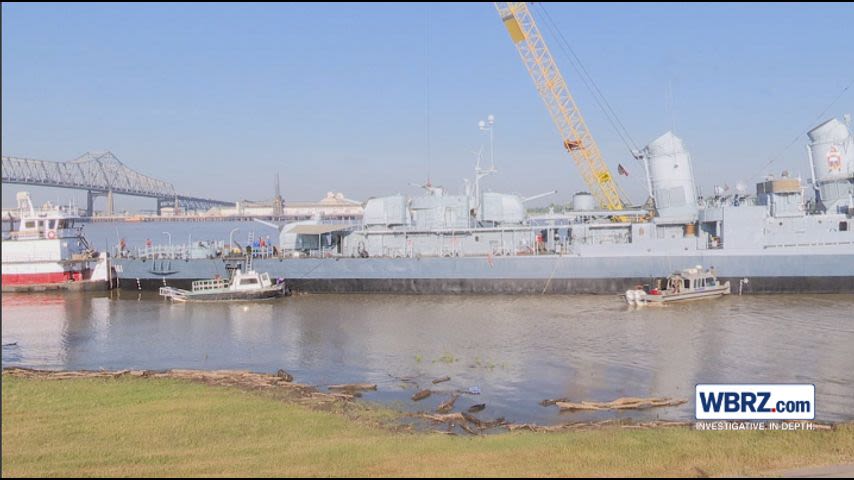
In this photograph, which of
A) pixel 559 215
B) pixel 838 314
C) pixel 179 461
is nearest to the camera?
pixel 179 461

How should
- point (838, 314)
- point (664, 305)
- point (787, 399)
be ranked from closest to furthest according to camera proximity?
point (787, 399), point (838, 314), point (664, 305)

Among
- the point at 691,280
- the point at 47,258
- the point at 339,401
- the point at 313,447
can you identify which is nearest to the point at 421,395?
the point at 339,401

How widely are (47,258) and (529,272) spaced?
34465 mm

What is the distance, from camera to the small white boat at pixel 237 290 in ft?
130

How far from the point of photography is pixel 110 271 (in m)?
47.0

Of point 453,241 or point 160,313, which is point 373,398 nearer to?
point 160,313

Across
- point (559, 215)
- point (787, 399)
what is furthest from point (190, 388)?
point (559, 215)

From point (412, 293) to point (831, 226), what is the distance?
2534 cm

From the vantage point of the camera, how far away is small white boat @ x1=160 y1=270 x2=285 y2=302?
130 feet

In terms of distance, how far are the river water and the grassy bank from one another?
3896 millimetres

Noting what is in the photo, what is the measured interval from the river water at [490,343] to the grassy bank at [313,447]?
3.90 metres

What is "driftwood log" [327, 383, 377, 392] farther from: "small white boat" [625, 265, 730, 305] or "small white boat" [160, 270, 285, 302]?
"small white boat" [160, 270, 285, 302]

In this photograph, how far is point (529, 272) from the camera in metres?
40.7

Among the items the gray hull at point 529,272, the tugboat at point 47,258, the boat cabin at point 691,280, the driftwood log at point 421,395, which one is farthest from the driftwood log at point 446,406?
the tugboat at point 47,258
